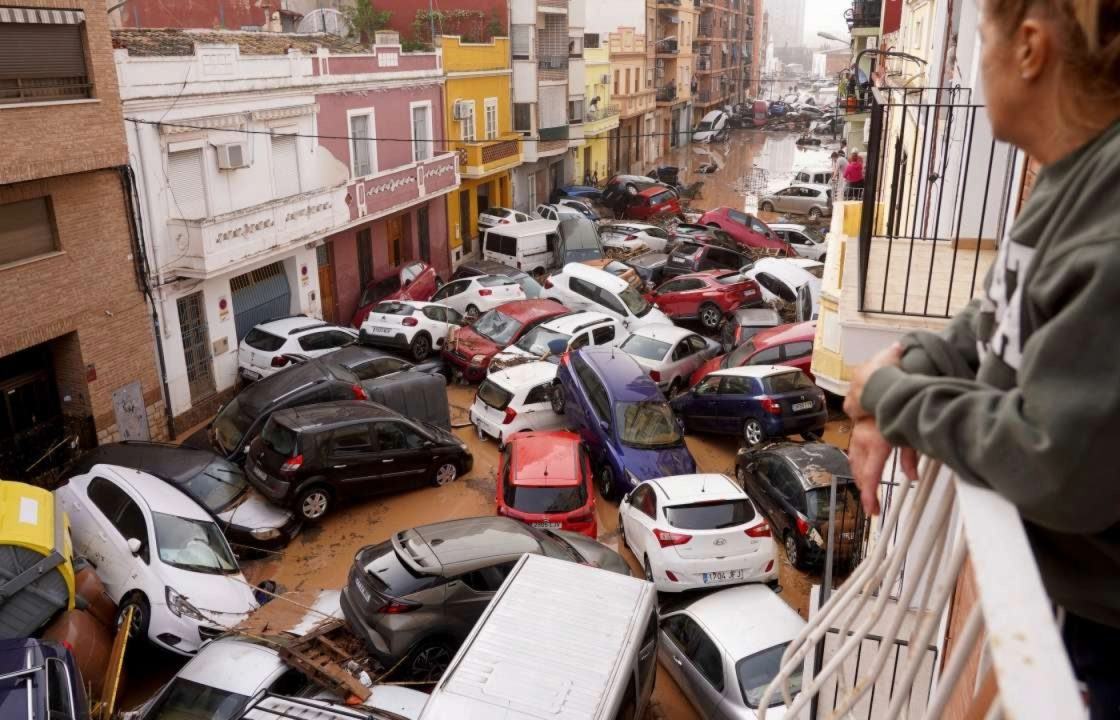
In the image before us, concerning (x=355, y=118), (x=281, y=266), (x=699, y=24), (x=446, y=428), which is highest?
(x=699, y=24)

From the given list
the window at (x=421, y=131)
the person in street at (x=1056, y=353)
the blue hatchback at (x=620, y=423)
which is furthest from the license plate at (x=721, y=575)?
the window at (x=421, y=131)

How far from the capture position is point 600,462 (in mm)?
13508

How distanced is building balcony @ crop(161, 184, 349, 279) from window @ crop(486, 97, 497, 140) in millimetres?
11158

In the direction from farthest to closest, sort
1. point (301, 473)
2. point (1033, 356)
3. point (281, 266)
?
1. point (281, 266)
2. point (301, 473)
3. point (1033, 356)

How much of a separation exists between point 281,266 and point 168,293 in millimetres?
4019

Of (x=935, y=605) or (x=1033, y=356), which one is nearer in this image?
(x=1033, y=356)

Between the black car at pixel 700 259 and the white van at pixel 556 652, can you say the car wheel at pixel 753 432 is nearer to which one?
the white van at pixel 556 652

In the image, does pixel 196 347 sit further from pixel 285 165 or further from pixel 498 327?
pixel 498 327

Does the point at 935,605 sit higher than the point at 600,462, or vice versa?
the point at 935,605

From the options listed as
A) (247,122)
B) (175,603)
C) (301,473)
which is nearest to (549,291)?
(247,122)

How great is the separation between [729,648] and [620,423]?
18.1ft

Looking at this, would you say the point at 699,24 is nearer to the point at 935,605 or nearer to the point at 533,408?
the point at 533,408

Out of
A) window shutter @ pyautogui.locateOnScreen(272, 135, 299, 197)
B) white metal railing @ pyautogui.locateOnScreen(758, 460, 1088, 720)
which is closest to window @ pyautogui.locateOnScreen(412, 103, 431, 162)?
window shutter @ pyautogui.locateOnScreen(272, 135, 299, 197)

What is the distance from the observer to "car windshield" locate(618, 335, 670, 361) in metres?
17.2
